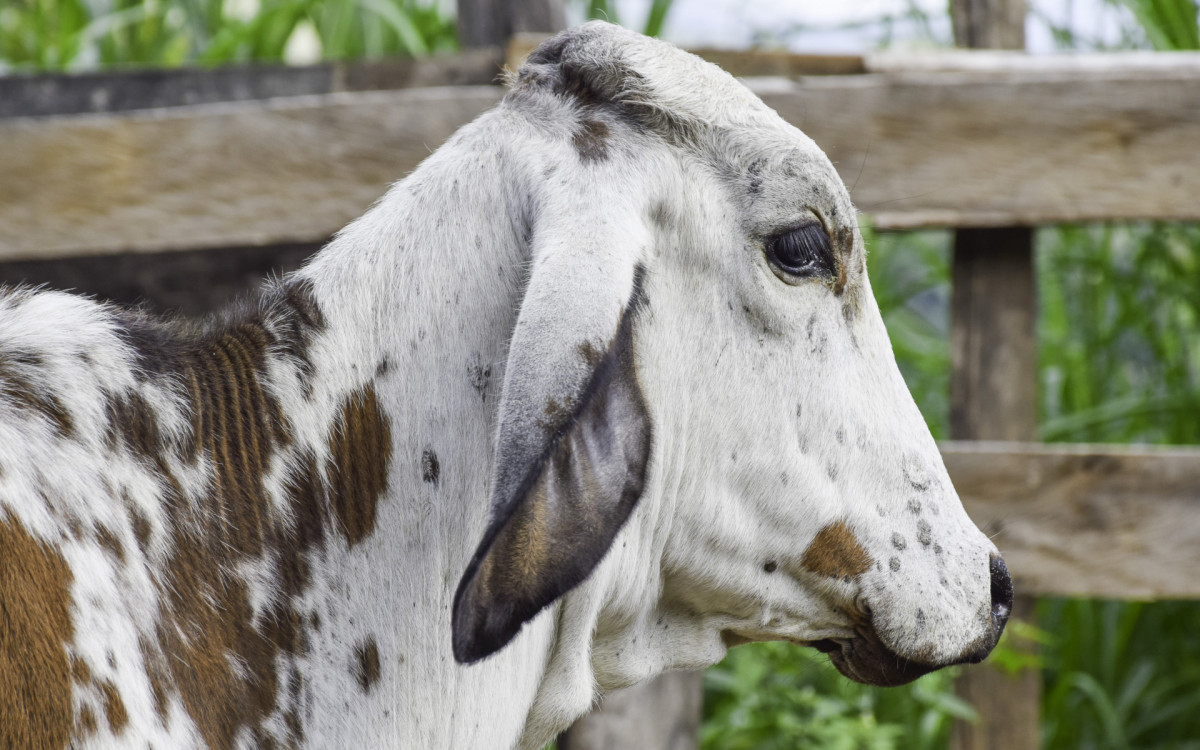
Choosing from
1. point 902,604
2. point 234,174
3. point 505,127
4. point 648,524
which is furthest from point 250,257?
→ point 902,604

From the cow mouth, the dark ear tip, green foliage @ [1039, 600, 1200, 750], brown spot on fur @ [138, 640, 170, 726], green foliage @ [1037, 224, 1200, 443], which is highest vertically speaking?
the dark ear tip

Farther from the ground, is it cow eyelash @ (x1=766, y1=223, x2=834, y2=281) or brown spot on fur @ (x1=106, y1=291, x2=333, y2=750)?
cow eyelash @ (x1=766, y1=223, x2=834, y2=281)

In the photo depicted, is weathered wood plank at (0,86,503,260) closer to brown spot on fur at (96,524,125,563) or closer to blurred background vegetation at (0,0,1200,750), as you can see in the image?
blurred background vegetation at (0,0,1200,750)

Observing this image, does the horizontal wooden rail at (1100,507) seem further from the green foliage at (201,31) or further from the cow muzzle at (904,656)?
the green foliage at (201,31)

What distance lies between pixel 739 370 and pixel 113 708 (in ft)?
2.77

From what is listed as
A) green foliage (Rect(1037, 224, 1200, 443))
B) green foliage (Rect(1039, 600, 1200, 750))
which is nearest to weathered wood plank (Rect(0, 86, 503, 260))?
green foliage (Rect(1037, 224, 1200, 443))

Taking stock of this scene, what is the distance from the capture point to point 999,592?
166 centimetres

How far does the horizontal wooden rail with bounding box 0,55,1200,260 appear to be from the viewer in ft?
8.69

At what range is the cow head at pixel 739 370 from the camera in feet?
4.53

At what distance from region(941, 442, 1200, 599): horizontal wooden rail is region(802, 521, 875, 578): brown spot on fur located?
126 cm


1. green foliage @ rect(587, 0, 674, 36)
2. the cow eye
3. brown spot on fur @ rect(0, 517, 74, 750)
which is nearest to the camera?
brown spot on fur @ rect(0, 517, 74, 750)

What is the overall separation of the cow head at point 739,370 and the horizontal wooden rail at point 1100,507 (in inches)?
44.9

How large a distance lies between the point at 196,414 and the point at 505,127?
0.55 m

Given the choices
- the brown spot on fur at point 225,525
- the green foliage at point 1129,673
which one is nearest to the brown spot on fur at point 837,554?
the brown spot on fur at point 225,525
